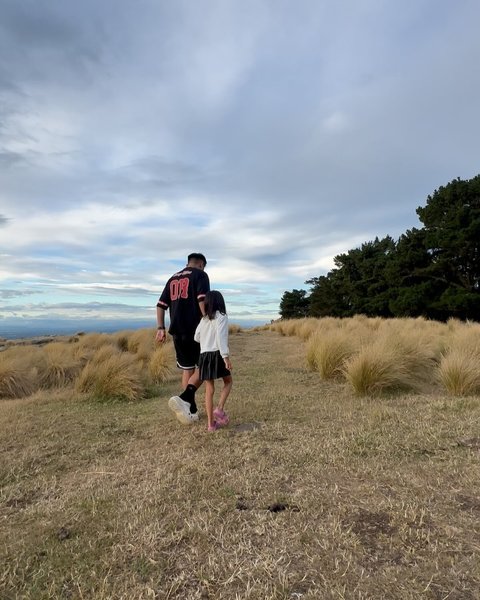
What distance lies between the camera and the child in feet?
14.4

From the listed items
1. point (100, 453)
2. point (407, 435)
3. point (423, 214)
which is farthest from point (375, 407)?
point (423, 214)

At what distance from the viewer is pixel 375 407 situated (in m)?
5.11

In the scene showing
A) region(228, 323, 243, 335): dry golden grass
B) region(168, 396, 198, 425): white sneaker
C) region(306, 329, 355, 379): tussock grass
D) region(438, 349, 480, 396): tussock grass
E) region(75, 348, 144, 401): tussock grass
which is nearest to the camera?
region(168, 396, 198, 425): white sneaker

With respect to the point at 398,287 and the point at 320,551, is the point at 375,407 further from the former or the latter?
the point at 398,287

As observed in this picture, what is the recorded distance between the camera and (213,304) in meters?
4.45

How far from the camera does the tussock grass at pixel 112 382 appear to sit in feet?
21.3

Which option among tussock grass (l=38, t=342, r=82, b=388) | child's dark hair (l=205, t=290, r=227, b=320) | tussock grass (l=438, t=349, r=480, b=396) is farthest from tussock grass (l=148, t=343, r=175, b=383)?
tussock grass (l=438, t=349, r=480, b=396)

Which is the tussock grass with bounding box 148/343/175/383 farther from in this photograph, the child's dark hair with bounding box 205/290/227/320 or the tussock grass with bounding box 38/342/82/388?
the child's dark hair with bounding box 205/290/227/320

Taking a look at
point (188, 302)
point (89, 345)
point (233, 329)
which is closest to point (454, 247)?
point (233, 329)

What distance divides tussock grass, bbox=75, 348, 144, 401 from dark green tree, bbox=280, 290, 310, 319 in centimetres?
3781

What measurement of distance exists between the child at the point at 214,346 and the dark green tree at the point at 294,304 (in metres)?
39.9

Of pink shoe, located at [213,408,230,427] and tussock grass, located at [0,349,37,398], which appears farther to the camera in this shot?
tussock grass, located at [0,349,37,398]

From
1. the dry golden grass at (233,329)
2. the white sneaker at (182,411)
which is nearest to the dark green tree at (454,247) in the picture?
the dry golden grass at (233,329)

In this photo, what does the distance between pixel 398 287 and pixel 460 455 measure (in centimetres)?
2344
